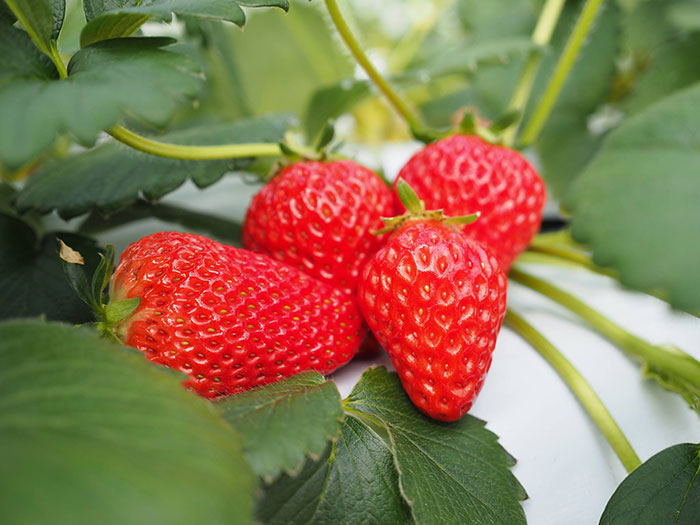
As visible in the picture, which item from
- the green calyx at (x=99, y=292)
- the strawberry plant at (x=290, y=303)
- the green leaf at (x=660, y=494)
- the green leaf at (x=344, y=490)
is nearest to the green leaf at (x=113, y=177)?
the strawberry plant at (x=290, y=303)

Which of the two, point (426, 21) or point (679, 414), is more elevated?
point (426, 21)

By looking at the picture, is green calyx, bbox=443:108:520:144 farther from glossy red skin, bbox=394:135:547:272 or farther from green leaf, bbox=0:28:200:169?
green leaf, bbox=0:28:200:169

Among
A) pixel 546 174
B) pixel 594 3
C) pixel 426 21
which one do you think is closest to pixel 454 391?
pixel 594 3

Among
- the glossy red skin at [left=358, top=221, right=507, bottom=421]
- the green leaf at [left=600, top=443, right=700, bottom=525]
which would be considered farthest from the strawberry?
the green leaf at [left=600, top=443, right=700, bottom=525]

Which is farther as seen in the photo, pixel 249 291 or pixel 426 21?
pixel 426 21

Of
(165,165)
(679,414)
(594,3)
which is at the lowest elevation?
(679,414)

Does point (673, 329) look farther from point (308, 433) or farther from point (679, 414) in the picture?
point (308, 433)
